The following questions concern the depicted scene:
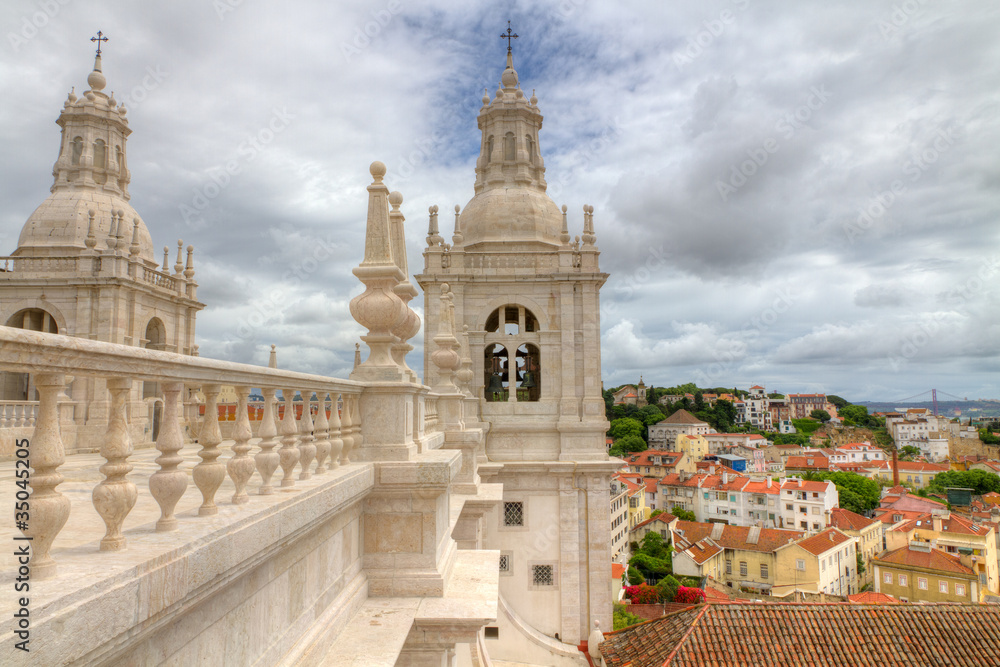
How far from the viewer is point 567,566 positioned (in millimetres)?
20344

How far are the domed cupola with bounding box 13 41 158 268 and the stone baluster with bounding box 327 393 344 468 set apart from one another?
17.4 metres

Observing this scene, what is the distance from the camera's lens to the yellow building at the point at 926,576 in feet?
138

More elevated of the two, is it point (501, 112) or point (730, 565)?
point (501, 112)

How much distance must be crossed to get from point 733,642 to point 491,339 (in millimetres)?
11827

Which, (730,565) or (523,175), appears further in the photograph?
(730,565)

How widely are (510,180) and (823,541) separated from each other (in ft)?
150

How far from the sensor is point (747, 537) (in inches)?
2267

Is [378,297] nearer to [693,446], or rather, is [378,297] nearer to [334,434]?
[334,434]

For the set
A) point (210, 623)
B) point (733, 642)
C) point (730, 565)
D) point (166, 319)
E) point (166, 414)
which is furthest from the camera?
point (730, 565)

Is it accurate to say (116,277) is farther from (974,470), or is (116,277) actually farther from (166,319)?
(974,470)

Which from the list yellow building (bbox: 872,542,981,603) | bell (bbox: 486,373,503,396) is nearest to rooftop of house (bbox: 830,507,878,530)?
yellow building (bbox: 872,542,981,603)

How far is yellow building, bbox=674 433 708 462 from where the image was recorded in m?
108

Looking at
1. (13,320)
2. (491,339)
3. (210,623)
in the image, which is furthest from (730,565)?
(210,623)

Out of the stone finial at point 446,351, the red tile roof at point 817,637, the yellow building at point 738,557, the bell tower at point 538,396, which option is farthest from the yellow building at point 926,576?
the stone finial at point 446,351
